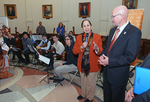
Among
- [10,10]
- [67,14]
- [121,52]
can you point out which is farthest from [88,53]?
[10,10]

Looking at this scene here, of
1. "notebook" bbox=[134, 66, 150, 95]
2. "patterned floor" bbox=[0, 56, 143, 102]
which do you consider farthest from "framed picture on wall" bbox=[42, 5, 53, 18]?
"notebook" bbox=[134, 66, 150, 95]

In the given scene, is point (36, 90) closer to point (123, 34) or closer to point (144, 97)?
point (123, 34)

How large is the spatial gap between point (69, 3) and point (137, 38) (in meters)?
8.57

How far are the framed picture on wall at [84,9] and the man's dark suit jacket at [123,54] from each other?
25.4 feet

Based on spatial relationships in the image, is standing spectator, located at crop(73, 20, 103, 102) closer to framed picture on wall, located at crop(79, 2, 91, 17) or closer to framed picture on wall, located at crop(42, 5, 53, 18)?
framed picture on wall, located at crop(79, 2, 91, 17)

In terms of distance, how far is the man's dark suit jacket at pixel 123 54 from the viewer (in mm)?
1335

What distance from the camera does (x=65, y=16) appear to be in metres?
9.15

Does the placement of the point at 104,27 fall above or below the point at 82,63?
above

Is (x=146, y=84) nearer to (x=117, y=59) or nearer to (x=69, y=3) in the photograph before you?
(x=117, y=59)

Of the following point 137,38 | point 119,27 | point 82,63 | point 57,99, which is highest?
point 119,27

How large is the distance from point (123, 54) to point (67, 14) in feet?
27.4

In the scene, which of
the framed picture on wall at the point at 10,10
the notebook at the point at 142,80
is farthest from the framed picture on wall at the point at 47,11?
the notebook at the point at 142,80

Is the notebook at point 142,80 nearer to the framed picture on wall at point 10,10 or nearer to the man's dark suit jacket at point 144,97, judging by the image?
the man's dark suit jacket at point 144,97

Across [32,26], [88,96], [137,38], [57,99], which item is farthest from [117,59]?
[32,26]
